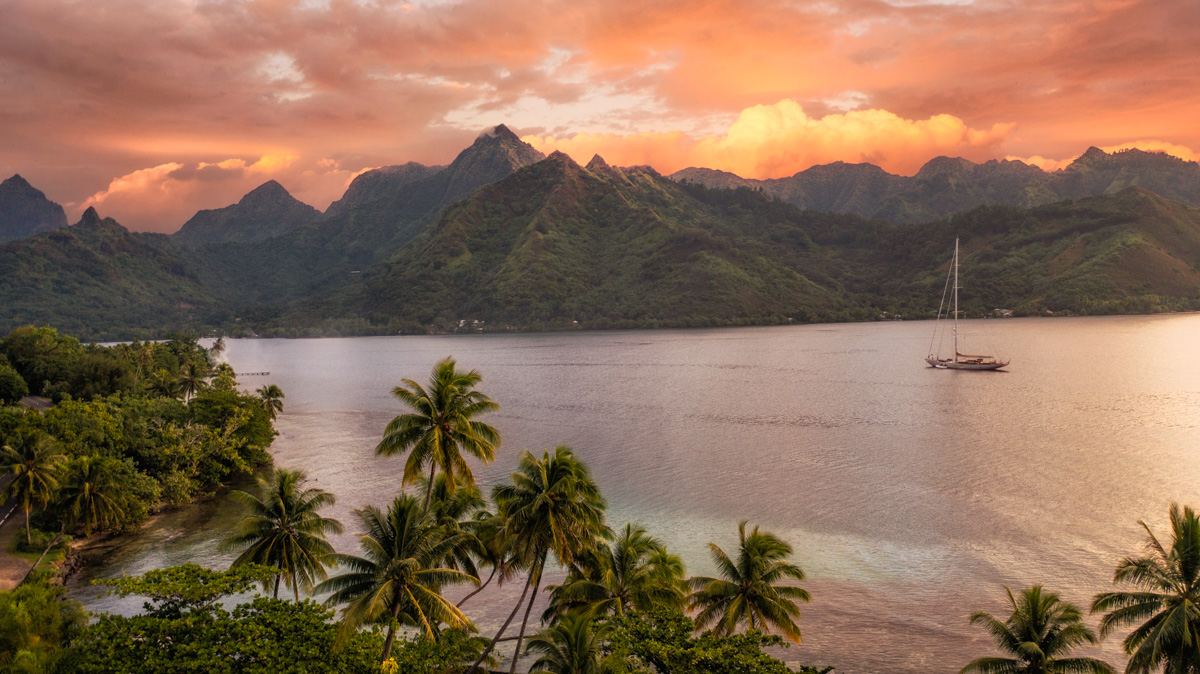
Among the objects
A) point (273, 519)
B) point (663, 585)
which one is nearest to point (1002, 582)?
point (663, 585)

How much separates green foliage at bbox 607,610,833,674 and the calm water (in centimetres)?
1477

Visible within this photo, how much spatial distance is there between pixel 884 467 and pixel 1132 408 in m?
52.5

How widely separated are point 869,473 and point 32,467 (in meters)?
69.5

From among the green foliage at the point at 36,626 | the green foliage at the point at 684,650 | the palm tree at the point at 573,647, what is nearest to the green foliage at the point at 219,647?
the green foliage at the point at 36,626

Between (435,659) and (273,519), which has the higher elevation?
(273,519)

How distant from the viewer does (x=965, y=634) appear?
3622cm

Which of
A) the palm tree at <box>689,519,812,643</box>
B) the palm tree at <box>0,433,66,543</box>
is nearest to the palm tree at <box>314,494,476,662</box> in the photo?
the palm tree at <box>689,519,812,643</box>

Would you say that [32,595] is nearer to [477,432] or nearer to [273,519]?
[273,519]

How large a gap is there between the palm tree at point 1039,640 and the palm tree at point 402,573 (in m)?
19.9

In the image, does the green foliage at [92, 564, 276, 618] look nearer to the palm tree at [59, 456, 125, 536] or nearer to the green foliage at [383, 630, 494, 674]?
the green foliage at [383, 630, 494, 674]

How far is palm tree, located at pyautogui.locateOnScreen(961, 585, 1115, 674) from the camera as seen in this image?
943 inches

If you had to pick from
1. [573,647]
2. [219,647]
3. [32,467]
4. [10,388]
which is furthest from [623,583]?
[10,388]

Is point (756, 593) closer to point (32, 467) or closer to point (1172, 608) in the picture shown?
point (1172, 608)

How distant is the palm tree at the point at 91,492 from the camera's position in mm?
47844
